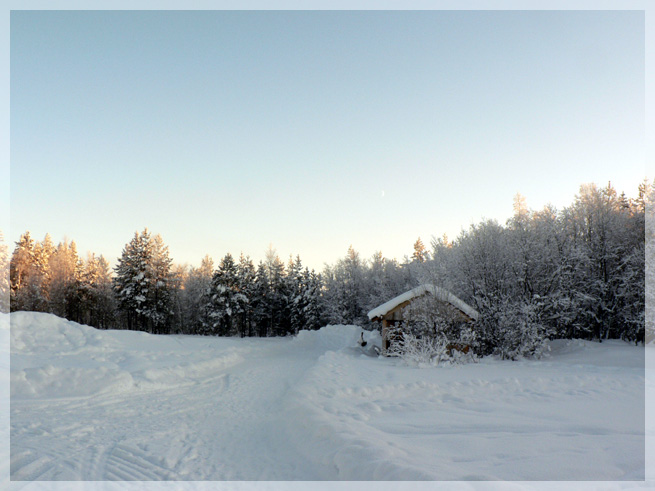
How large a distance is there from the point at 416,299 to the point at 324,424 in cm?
1288

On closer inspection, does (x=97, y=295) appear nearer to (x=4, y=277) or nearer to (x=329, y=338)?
(x=4, y=277)

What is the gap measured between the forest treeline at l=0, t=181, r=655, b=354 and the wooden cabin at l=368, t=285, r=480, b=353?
5.45 feet

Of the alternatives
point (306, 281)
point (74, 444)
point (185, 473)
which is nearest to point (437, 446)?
point (185, 473)

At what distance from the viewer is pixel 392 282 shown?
41.1m

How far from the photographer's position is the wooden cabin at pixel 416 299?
17.5m

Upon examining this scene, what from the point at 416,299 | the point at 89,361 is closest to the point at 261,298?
the point at 416,299

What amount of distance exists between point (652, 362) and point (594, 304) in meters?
8.97

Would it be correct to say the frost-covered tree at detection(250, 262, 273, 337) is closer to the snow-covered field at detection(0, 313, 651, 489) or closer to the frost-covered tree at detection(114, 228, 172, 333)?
the frost-covered tree at detection(114, 228, 172, 333)

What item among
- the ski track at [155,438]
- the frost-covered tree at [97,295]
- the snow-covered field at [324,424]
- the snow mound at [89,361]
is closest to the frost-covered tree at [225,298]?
the frost-covered tree at [97,295]

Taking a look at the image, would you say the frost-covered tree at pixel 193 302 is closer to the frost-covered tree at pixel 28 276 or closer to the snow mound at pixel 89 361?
the frost-covered tree at pixel 28 276

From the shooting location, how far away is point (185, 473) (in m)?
5.06

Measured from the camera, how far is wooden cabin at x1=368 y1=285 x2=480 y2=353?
1748 centimetres

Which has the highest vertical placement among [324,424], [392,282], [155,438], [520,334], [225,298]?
[392,282]

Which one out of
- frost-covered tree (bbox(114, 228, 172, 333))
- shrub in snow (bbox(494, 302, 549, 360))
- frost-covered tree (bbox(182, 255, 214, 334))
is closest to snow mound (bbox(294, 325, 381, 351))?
shrub in snow (bbox(494, 302, 549, 360))
